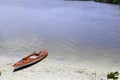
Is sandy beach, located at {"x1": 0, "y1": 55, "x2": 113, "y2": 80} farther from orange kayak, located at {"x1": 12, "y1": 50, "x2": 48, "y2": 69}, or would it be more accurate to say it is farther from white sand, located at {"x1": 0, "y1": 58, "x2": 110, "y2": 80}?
orange kayak, located at {"x1": 12, "y1": 50, "x2": 48, "y2": 69}

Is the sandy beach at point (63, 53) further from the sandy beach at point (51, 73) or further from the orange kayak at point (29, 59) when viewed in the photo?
the orange kayak at point (29, 59)

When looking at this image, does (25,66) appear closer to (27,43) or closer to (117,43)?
(27,43)

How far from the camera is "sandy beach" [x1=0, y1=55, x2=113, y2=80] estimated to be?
1341 centimetres

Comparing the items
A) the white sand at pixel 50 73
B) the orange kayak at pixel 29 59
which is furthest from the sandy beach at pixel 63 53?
the orange kayak at pixel 29 59

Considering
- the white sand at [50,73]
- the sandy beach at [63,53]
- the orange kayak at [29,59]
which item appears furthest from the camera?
the orange kayak at [29,59]

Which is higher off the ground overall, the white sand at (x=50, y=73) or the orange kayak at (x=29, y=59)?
the orange kayak at (x=29, y=59)

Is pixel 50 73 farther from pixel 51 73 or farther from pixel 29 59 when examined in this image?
pixel 29 59

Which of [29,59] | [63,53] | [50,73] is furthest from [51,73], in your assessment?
[63,53]

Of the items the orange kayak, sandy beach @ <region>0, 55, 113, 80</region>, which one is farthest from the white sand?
the orange kayak

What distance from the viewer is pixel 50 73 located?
14.1 m

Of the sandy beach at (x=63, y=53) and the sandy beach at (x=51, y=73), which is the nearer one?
the sandy beach at (x=51, y=73)

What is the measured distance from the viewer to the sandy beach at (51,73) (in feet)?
44.0

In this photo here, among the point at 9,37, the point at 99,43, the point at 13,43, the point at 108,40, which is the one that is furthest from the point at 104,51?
the point at 9,37

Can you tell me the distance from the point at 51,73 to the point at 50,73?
62 millimetres
